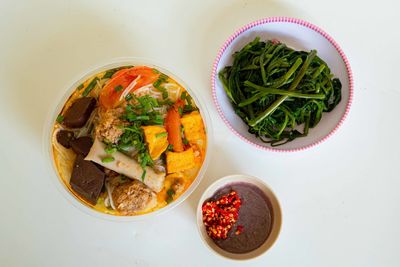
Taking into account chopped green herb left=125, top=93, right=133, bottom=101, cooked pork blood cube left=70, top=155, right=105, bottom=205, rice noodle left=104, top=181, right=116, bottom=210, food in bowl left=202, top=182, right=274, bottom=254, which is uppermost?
chopped green herb left=125, top=93, right=133, bottom=101

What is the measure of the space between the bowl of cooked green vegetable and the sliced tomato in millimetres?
367

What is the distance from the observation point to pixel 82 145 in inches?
77.1

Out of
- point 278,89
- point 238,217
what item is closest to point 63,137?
point 238,217

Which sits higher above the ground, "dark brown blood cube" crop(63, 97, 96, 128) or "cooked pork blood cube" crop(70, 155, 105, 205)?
"dark brown blood cube" crop(63, 97, 96, 128)

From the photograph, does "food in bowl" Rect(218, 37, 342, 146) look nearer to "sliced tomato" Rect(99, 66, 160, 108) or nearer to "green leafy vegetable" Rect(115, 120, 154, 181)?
"sliced tomato" Rect(99, 66, 160, 108)

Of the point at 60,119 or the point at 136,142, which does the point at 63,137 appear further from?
the point at 136,142

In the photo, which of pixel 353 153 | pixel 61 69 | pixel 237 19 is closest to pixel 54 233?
pixel 61 69

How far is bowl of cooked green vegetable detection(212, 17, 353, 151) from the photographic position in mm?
2121

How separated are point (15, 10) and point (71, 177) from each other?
1.11 m

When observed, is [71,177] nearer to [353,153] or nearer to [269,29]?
[269,29]

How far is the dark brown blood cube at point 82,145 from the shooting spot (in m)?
1.95

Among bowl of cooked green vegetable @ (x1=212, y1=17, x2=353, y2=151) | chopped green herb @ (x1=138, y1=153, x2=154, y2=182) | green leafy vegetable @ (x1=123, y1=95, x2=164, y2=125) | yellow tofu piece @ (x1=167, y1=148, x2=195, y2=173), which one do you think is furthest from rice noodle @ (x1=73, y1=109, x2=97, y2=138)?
bowl of cooked green vegetable @ (x1=212, y1=17, x2=353, y2=151)

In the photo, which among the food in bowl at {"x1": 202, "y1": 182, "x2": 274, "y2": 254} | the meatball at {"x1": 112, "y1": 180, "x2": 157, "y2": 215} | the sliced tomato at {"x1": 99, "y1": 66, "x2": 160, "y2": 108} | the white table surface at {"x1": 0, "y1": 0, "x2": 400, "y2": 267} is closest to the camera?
the meatball at {"x1": 112, "y1": 180, "x2": 157, "y2": 215}

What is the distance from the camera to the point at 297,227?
7.52 feet
